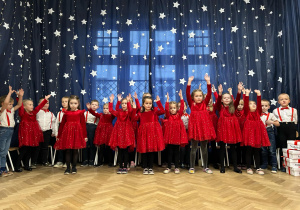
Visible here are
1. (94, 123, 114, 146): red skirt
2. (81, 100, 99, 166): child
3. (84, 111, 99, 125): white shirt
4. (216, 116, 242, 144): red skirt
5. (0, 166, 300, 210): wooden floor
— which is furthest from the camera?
(84, 111, 99, 125): white shirt

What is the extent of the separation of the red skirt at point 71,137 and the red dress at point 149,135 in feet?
3.03

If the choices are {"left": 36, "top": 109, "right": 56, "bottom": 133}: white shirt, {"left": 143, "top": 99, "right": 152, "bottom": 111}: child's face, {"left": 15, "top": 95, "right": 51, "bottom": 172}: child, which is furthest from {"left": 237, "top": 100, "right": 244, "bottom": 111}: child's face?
{"left": 36, "top": 109, "right": 56, "bottom": 133}: white shirt

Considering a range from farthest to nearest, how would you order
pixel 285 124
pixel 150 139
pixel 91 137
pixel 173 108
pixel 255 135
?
pixel 91 137 → pixel 285 124 → pixel 173 108 → pixel 255 135 → pixel 150 139

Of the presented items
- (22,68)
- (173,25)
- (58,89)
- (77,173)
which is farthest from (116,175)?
(173,25)

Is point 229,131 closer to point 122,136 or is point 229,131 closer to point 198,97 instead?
point 198,97

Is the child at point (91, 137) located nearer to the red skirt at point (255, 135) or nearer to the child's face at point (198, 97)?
the child's face at point (198, 97)

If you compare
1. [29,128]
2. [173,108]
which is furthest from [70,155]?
[173,108]

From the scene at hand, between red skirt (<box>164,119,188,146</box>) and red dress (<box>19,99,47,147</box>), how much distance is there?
85.0 inches

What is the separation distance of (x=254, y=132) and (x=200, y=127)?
2.91 ft

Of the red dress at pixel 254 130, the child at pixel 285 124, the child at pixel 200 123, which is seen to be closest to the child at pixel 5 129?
the child at pixel 200 123

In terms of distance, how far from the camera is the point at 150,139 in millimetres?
3375

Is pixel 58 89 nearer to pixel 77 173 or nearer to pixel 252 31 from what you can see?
pixel 77 173

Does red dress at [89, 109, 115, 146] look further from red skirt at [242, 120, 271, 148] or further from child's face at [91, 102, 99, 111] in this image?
red skirt at [242, 120, 271, 148]

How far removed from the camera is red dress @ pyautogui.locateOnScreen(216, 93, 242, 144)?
3.46 meters
